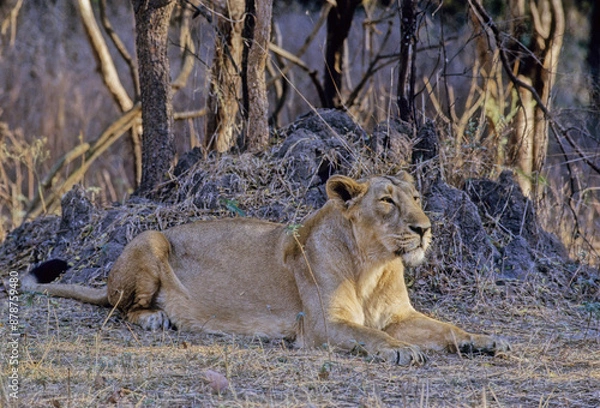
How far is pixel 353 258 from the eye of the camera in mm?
6082

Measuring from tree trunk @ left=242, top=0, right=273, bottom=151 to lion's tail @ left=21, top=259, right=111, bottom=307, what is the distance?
2.38 metres

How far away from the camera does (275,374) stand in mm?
4836

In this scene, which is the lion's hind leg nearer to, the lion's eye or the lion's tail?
the lion's tail

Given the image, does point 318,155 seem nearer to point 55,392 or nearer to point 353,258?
point 353,258

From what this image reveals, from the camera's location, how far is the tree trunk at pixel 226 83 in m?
9.38

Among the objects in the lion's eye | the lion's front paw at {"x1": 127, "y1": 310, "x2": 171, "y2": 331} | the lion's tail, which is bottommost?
the lion's front paw at {"x1": 127, "y1": 310, "x2": 171, "y2": 331}

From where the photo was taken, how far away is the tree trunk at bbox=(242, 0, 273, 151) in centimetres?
877

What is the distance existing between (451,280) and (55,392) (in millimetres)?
3840

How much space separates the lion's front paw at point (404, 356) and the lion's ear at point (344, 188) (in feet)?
3.91

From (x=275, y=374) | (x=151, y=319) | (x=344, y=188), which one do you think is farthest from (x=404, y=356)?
(x=151, y=319)

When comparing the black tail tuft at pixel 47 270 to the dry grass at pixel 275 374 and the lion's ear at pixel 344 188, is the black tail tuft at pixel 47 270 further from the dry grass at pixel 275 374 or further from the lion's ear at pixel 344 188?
the lion's ear at pixel 344 188

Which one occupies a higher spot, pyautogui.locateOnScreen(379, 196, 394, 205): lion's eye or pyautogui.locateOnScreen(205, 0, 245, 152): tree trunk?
pyautogui.locateOnScreen(205, 0, 245, 152): tree trunk

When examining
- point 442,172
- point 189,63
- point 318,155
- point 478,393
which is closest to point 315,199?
point 318,155

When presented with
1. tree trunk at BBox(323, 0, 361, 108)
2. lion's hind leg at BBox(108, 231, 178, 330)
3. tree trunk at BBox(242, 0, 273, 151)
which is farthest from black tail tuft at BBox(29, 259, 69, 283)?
tree trunk at BBox(323, 0, 361, 108)
